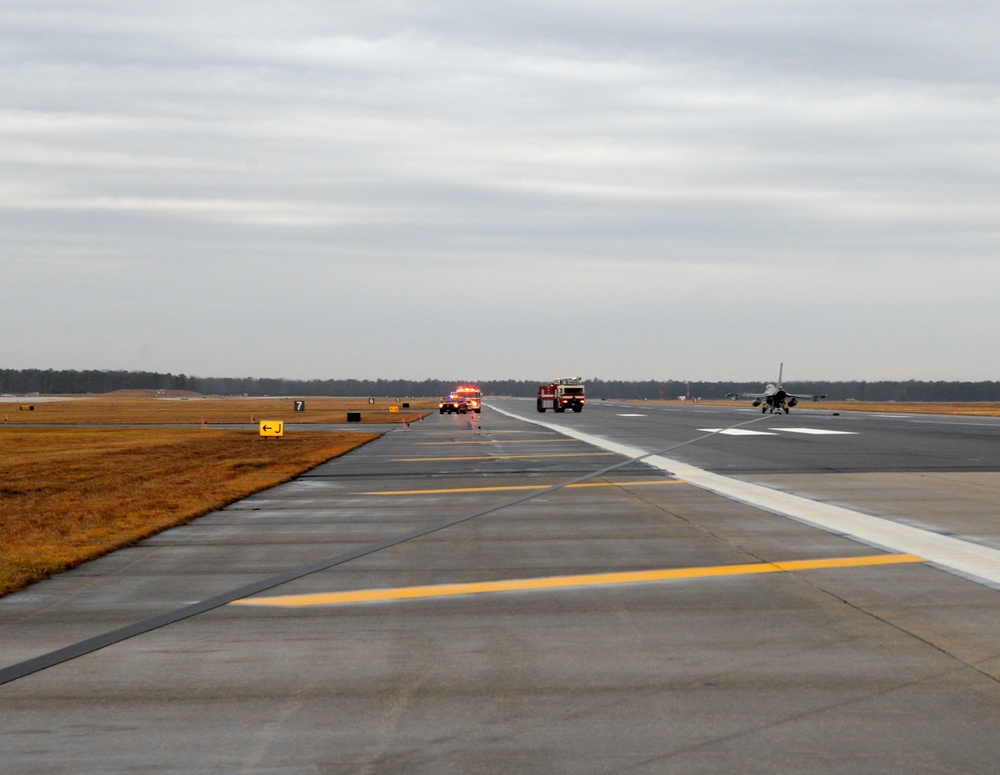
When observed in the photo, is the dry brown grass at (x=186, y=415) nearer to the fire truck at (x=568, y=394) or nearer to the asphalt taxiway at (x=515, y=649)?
the fire truck at (x=568, y=394)

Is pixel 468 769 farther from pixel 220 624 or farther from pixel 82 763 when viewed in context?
pixel 220 624

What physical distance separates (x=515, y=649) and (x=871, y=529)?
27.2ft

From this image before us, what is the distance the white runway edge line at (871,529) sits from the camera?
11195 mm

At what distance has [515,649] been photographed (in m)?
7.62

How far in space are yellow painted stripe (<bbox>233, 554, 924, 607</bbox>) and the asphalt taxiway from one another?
5cm

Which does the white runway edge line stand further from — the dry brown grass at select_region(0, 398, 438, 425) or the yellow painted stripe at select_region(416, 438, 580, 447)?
the dry brown grass at select_region(0, 398, 438, 425)

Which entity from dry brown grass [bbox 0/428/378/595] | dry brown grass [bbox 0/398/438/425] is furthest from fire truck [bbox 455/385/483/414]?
dry brown grass [bbox 0/428/378/595]

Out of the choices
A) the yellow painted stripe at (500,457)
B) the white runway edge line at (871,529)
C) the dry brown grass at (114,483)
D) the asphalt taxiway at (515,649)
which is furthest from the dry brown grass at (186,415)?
the asphalt taxiway at (515,649)

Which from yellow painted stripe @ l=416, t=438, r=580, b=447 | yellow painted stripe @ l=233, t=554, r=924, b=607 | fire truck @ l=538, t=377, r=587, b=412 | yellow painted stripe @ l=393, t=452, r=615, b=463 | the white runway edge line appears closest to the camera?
yellow painted stripe @ l=233, t=554, r=924, b=607

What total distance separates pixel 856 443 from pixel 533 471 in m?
17.2

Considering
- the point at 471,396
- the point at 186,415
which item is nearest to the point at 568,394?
the point at 471,396

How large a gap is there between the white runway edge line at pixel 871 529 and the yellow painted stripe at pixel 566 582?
55cm

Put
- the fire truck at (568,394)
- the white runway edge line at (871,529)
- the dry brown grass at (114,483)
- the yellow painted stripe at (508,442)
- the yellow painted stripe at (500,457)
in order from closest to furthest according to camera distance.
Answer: the white runway edge line at (871,529), the dry brown grass at (114,483), the yellow painted stripe at (500,457), the yellow painted stripe at (508,442), the fire truck at (568,394)

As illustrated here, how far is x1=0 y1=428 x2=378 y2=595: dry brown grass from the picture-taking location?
13.5 m
